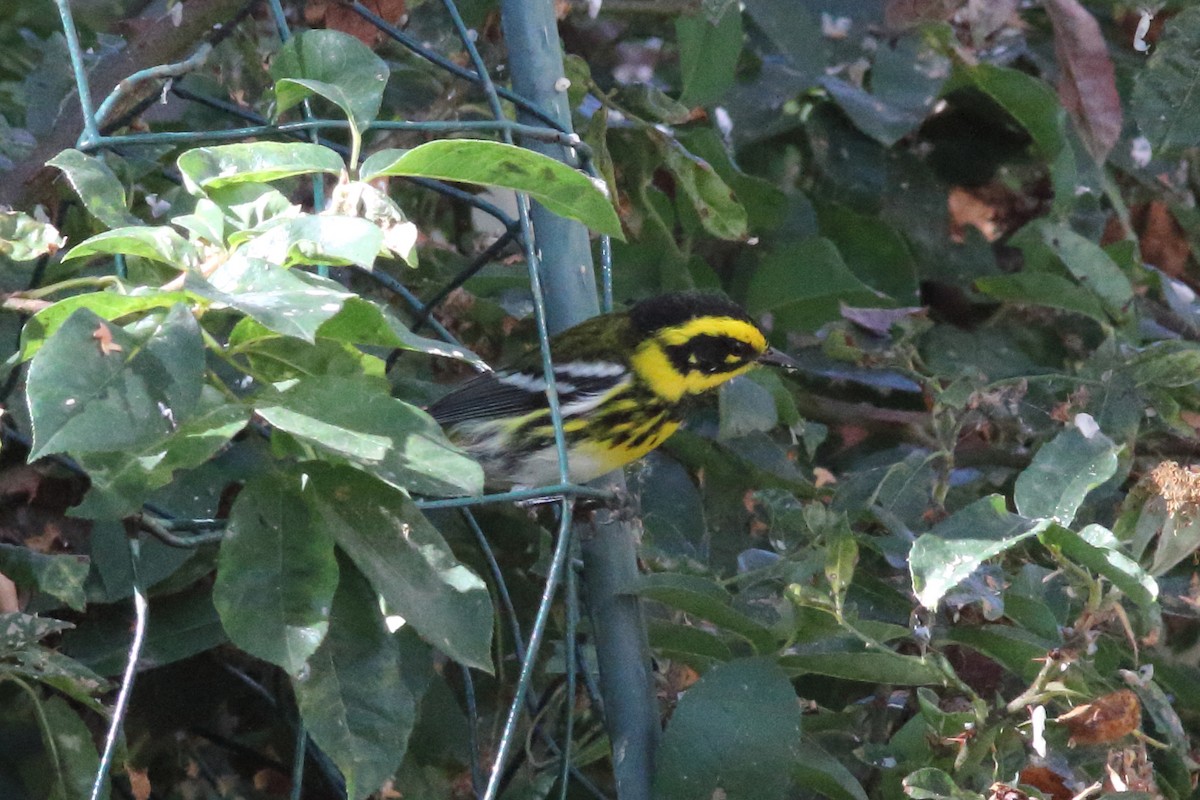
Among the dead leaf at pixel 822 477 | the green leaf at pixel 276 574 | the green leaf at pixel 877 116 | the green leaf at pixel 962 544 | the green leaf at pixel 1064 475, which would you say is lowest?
the dead leaf at pixel 822 477

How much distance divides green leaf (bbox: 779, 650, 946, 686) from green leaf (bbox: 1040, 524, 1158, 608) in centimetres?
18

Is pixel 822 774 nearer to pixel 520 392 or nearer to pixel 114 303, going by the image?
pixel 114 303

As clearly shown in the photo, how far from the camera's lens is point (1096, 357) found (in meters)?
2.13

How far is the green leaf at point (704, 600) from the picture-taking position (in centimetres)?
154

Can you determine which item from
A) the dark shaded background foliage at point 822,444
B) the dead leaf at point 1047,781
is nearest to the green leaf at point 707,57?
the dark shaded background foliage at point 822,444

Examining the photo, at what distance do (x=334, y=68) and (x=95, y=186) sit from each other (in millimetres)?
272

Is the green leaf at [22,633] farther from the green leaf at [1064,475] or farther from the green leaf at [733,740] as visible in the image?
the green leaf at [1064,475]

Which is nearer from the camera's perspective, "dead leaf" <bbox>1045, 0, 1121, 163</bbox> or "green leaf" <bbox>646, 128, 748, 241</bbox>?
"green leaf" <bbox>646, 128, 748, 241</bbox>

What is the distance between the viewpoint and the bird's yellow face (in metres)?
2.35

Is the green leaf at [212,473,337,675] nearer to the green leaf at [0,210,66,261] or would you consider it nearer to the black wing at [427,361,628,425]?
the green leaf at [0,210,66,261]

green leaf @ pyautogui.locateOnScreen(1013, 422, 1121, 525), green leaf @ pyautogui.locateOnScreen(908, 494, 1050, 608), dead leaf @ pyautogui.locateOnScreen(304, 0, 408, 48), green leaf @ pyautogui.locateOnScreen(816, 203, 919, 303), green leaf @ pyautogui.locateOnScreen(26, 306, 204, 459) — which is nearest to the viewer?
green leaf @ pyautogui.locateOnScreen(26, 306, 204, 459)

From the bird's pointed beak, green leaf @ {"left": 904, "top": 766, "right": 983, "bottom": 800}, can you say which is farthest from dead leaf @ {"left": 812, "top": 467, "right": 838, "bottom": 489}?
green leaf @ {"left": 904, "top": 766, "right": 983, "bottom": 800}

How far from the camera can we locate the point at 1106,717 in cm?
136

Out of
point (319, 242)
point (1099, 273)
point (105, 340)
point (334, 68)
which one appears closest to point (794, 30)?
point (1099, 273)
